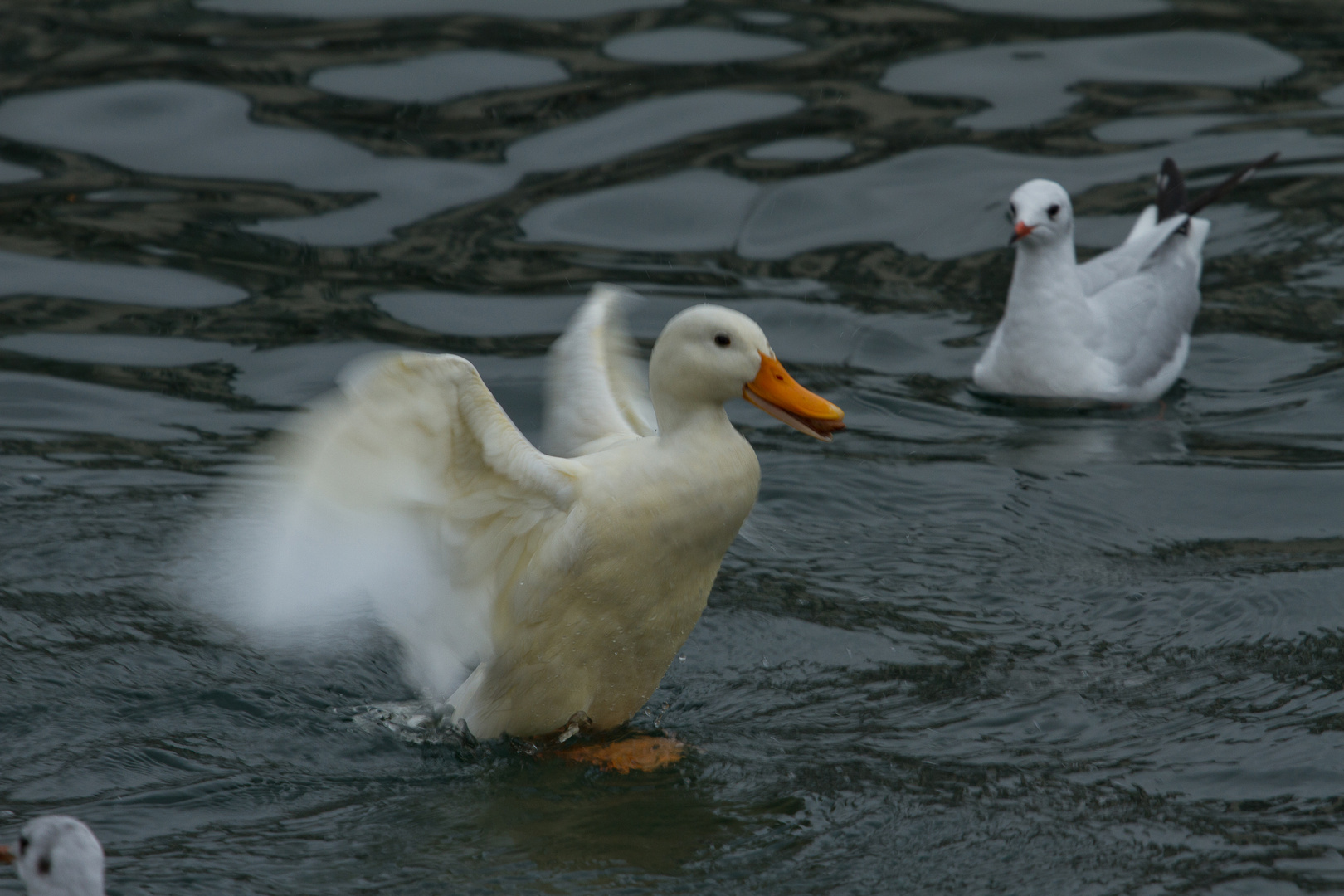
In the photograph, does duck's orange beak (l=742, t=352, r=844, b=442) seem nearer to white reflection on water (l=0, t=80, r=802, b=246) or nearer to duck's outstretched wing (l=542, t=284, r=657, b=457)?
duck's outstretched wing (l=542, t=284, r=657, b=457)

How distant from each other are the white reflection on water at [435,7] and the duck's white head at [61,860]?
949cm

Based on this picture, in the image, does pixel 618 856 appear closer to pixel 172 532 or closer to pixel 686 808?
pixel 686 808

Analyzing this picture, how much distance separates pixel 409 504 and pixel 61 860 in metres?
1.42

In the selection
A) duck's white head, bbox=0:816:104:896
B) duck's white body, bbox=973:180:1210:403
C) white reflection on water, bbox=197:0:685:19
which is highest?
white reflection on water, bbox=197:0:685:19

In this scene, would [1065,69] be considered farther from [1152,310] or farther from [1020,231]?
[1020,231]

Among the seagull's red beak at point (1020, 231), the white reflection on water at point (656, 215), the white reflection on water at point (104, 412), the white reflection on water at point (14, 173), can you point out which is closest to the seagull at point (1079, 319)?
the seagull's red beak at point (1020, 231)

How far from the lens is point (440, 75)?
38.9 feet

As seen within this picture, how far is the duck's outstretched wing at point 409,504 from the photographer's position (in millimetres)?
4574

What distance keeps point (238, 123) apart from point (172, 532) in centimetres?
532

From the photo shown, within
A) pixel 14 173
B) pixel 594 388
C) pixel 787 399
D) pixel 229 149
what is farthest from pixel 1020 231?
pixel 14 173

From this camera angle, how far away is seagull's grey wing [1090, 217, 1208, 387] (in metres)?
8.54

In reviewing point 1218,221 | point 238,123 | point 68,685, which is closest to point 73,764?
point 68,685

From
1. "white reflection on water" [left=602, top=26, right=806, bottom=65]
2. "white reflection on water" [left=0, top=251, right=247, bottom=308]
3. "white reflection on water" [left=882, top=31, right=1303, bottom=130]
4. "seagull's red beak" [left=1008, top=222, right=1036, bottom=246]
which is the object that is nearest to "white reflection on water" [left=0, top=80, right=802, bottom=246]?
"white reflection on water" [left=602, top=26, right=806, bottom=65]

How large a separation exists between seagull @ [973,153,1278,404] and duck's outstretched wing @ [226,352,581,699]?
4.12 metres
